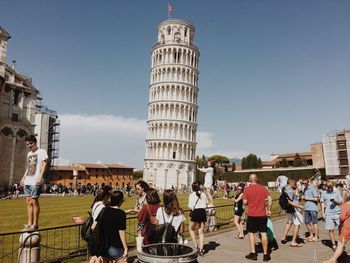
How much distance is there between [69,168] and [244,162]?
164ft

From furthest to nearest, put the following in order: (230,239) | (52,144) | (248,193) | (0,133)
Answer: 1. (52,144)
2. (0,133)
3. (230,239)
4. (248,193)

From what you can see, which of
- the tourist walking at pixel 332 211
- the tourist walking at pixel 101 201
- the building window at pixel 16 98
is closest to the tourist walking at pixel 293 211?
the tourist walking at pixel 332 211

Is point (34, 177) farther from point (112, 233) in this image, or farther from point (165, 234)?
point (165, 234)

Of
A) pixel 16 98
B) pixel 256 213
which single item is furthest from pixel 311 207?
pixel 16 98

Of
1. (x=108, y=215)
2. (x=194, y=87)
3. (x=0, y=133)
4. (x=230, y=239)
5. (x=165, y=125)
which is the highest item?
(x=194, y=87)

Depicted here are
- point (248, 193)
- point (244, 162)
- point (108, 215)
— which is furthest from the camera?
point (244, 162)

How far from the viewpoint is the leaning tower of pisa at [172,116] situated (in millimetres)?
75875

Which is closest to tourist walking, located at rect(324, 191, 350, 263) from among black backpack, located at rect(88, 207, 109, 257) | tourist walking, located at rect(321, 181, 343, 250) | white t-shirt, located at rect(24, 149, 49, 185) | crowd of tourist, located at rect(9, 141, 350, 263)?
crowd of tourist, located at rect(9, 141, 350, 263)

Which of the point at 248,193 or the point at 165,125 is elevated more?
the point at 165,125

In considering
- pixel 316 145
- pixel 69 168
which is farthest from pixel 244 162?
pixel 69 168

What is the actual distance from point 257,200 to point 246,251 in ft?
6.80

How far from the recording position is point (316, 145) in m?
83.4

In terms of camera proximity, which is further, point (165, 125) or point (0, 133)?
point (165, 125)

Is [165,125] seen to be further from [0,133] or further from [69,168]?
[0,133]
